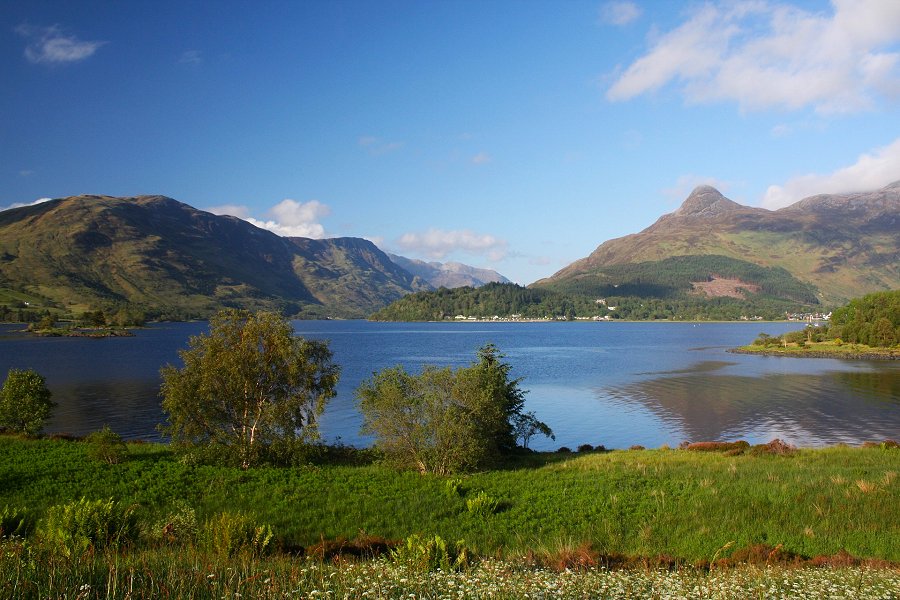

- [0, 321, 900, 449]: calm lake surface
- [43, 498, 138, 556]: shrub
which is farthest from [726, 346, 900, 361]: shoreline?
[43, 498, 138, 556]: shrub

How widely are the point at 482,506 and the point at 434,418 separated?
10.4m

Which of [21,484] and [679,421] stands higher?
[21,484]

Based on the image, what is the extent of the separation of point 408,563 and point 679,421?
2337 inches

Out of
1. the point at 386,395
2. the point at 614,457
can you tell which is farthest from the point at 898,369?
the point at 386,395

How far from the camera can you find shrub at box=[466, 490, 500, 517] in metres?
22.5

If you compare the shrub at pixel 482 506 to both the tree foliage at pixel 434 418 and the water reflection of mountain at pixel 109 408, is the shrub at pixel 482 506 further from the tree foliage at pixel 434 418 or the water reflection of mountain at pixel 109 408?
the water reflection of mountain at pixel 109 408

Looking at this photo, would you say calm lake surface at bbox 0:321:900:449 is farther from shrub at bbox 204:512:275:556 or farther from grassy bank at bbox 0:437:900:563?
shrub at bbox 204:512:275:556

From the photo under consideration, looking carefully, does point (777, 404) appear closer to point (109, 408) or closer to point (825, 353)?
point (109, 408)

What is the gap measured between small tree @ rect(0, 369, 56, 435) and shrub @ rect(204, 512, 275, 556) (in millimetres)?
36134

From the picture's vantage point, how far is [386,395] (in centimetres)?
3384

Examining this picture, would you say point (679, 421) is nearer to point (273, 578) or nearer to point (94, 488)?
point (94, 488)

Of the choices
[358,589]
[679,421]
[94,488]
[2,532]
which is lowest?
[679,421]

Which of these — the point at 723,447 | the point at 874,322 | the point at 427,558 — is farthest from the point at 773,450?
the point at 874,322

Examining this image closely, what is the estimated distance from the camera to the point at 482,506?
22859mm
